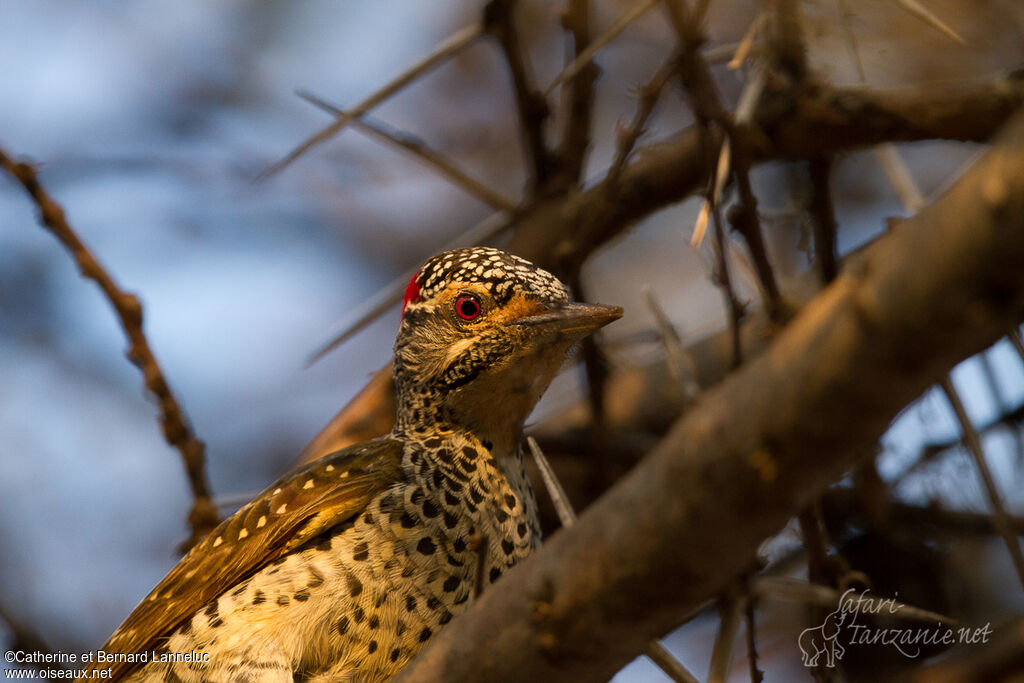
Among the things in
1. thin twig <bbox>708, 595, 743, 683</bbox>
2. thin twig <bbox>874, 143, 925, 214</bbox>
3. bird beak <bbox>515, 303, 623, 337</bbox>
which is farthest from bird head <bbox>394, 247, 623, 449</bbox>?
thin twig <bbox>708, 595, 743, 683</bbox>

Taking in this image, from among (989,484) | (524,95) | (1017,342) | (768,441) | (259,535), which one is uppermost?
(524,95)

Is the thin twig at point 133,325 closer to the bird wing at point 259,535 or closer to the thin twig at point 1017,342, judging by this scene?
the bird wing at point 259,535

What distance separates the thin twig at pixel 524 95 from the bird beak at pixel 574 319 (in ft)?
4.04

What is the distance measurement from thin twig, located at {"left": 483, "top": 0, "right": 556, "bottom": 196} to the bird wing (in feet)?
5.89

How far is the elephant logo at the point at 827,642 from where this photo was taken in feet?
9.06

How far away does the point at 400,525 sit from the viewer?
3.13 metres

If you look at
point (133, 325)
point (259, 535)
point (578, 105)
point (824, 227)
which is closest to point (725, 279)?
point (824, 227)

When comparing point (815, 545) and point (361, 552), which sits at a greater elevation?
point (361, 552)

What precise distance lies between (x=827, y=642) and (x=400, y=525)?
127 cm

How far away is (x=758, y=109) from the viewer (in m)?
4.00

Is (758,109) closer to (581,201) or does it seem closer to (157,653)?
(581,201)

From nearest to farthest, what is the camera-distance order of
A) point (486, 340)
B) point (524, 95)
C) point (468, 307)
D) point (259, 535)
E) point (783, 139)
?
point (259, 535), point (486, 340), point (468, 307), point (783, 139), point (524, 95)

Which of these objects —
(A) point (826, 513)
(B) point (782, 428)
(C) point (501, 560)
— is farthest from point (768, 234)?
(B) point (782, 428)

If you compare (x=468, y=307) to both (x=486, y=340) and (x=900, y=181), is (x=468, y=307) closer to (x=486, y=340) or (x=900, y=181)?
(x=486, y=340)
